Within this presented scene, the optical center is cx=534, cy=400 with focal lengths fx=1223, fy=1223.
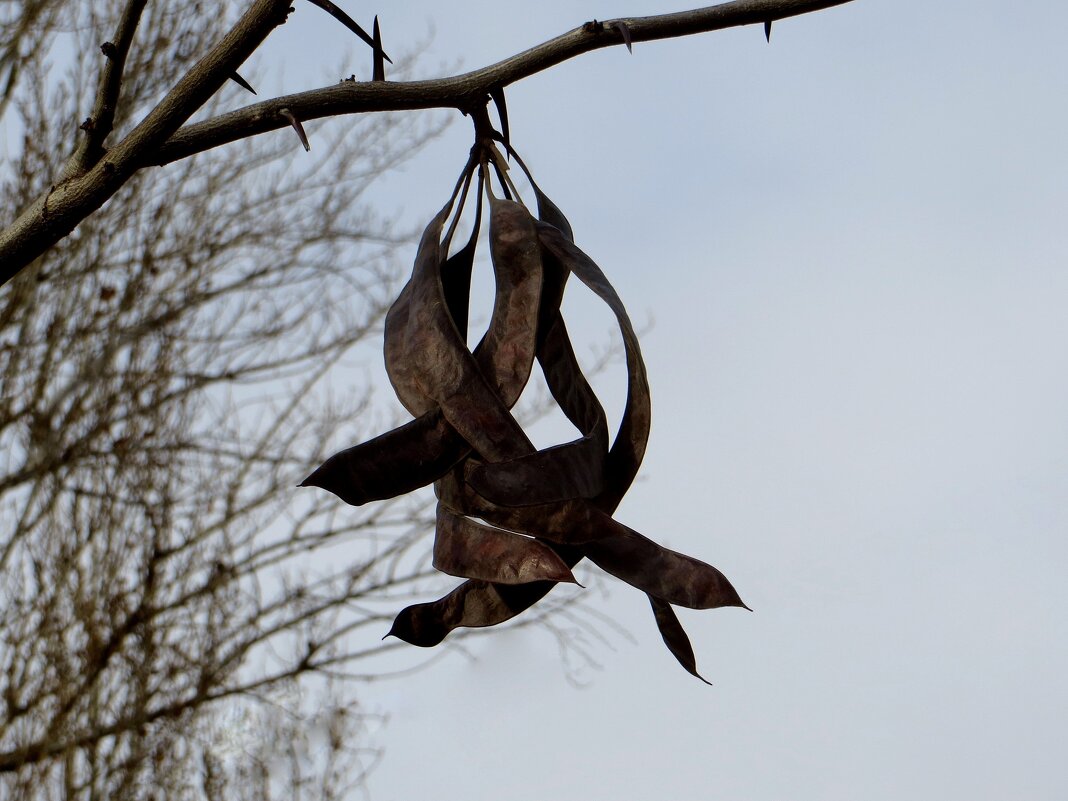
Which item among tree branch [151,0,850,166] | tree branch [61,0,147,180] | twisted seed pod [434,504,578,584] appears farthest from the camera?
tree branch [61,0,147,180]

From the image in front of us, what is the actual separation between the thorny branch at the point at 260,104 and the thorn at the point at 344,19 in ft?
0.36

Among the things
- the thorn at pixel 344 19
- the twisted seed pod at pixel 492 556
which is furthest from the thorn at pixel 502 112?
the twisted seed pod at pixel 492 556

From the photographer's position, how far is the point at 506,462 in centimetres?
92

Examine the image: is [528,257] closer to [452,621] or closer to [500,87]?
[500,87]

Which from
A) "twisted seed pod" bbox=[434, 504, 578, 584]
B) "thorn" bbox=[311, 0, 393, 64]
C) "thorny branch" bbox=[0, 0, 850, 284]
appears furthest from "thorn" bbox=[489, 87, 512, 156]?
"twisted seed pod" bbox=[434, 504, 578, 584]

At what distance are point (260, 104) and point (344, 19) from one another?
0.66ft

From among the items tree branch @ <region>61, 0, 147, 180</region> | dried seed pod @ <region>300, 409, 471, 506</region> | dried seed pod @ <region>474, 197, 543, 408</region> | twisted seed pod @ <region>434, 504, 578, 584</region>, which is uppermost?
tree branch @ <region>61, 0, 147, 180</region>

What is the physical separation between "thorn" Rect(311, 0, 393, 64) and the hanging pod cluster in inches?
12.7

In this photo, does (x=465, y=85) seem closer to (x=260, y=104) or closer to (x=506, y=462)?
(x=260, y=104)

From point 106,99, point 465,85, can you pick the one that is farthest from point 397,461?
point 106,99

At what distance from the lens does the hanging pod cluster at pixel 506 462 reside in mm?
955

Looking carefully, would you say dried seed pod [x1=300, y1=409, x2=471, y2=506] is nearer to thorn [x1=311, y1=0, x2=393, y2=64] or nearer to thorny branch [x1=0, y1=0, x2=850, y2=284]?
thorny branch [x1=0, y1=0, x2=850, y2=284]

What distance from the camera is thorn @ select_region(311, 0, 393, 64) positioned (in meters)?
1.25

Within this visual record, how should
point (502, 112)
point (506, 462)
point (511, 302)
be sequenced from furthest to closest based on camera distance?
point (502, 112), point (511, 302), point (506, 462)
